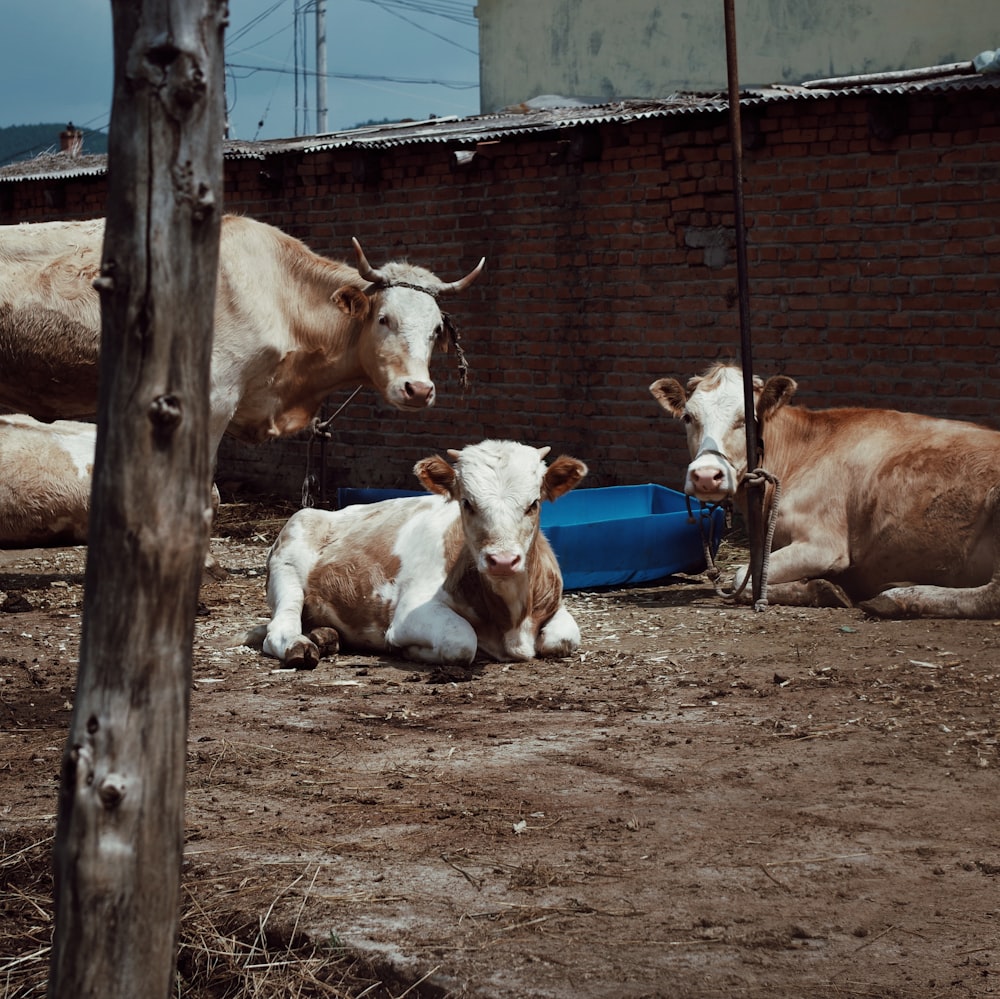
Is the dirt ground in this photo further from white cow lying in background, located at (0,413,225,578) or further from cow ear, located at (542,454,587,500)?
white cow lying in background, located at (0,413,225,578)

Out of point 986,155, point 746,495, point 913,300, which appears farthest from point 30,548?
point 986,155

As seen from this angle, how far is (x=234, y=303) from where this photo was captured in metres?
9.08

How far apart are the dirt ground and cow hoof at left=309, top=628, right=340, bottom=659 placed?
7cm

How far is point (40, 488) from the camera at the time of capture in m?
10.3

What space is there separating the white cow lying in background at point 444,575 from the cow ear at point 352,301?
7.06 ft

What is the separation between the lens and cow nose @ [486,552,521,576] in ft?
20.9

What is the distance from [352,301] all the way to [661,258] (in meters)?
2.74

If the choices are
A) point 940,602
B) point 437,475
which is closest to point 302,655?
point 437,475

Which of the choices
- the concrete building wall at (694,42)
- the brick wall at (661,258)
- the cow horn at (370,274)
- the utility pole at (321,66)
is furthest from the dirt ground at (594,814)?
the utility pole at (321,66)

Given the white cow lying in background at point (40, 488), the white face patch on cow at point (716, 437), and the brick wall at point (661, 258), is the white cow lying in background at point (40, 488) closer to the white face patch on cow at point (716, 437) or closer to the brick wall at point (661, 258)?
the brick wall at point (661, 258)

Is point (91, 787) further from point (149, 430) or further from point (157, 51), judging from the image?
point (157, 51)

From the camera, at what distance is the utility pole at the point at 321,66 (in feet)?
128

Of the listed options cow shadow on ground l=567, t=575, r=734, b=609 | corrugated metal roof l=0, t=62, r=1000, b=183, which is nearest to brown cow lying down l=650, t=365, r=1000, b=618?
cow shadow on ground l=567, t=575, r=734, b=609

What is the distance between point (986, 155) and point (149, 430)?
7.90m
